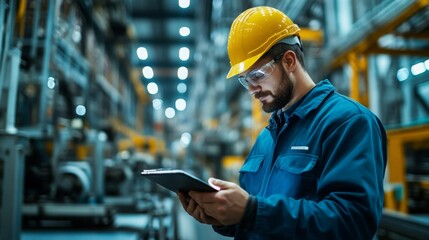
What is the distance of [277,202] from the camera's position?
1052 mm

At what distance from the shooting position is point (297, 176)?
3.94 ft

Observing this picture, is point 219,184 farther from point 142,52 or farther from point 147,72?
point 147,72

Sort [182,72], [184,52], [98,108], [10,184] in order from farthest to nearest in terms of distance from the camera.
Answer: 1. [182,72]
2. [184,52]
3. [98,108]
4. [10,184]

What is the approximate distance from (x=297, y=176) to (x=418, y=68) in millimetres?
3949

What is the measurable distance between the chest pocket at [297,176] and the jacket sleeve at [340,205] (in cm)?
7

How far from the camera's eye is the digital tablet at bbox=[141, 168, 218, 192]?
1.08 metres

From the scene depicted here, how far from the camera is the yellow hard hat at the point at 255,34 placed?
135 centimetres

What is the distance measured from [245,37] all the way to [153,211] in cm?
301

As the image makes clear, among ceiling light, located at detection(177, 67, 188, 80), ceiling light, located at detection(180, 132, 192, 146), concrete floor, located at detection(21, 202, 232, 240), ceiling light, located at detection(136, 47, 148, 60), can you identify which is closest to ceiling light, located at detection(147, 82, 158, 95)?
ceiling light, located at detection(177, 67, 188, 80)

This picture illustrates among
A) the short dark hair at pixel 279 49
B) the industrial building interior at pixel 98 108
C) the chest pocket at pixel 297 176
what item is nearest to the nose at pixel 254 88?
the short dark hair at pixel 279 49

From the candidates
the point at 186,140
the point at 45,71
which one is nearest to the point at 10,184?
the point at 45,71

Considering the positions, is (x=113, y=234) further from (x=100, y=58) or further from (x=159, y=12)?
(x=159, y=12)

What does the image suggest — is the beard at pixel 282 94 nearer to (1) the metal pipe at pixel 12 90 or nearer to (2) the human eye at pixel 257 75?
(2) the human eye at pixel 257 75

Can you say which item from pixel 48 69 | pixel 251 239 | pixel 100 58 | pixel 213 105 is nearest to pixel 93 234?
pixel 48 69
